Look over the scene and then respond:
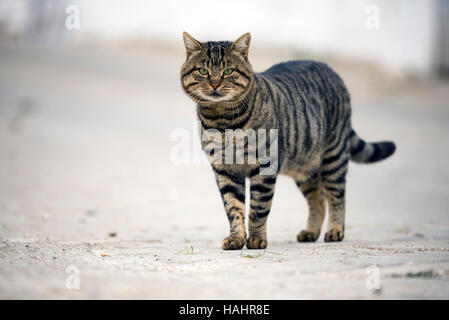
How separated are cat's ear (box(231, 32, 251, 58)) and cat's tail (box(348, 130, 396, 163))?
4.90 ft

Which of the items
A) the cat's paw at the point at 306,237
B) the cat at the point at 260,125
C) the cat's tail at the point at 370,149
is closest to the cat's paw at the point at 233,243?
the cat at the point at 260,125

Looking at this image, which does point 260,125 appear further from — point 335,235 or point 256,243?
point 335,235

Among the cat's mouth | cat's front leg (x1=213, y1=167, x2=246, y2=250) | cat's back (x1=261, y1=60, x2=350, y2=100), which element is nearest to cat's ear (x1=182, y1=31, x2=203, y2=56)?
the cat's mouth

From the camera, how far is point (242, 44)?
3873 mm

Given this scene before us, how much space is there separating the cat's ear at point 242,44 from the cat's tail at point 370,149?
1.49 m

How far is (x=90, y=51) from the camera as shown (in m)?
19.2

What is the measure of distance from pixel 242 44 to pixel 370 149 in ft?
5.84

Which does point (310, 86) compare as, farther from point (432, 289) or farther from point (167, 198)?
point (167, 198)

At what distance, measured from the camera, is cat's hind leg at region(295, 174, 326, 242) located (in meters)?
4.70

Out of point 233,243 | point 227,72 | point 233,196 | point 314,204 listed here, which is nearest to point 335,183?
point 314,204

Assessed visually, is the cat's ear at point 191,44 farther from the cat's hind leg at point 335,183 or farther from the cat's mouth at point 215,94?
the cat's hind leg at point 335,183

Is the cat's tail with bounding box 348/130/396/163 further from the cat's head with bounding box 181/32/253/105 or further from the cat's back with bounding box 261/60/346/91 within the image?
the cat's head with bounding box 181/32/253/105

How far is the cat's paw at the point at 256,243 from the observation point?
3.76 m
